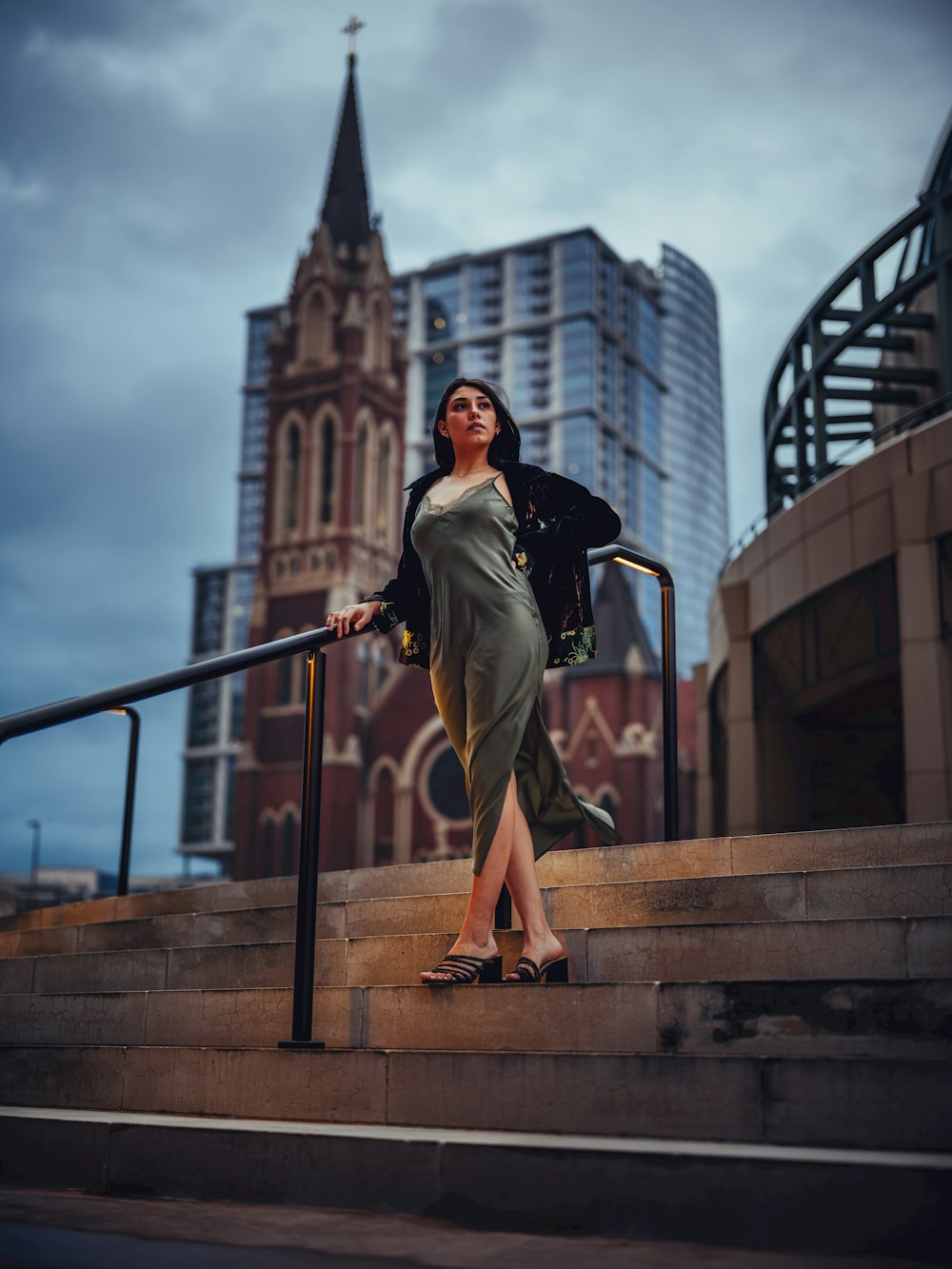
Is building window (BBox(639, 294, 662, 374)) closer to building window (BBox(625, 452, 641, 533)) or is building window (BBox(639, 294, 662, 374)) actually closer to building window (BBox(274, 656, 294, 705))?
building window (BBox(625, 452, 641, 533))

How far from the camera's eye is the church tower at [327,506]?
57375mm

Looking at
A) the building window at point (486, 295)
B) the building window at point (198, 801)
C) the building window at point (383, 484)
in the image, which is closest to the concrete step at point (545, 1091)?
the building window at point (383, 484)

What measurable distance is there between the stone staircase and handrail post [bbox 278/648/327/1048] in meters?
0.12

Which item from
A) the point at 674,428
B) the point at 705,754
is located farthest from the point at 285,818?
the point at 674,428

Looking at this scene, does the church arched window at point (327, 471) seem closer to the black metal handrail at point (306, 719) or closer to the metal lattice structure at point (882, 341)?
the metal lattice structure at point (882, 341)

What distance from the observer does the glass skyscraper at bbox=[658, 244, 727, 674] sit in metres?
145

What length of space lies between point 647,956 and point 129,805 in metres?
4.86

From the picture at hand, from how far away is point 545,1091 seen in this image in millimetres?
3482

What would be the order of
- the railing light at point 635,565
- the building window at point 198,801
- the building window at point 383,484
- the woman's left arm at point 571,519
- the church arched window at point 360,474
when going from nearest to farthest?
1. the woman's left arm at point 571,519
2. the railing light at point 635,565
3. the church arched window at point 360,474
4. the building window at point 383,484
5. the building window at point 198,801

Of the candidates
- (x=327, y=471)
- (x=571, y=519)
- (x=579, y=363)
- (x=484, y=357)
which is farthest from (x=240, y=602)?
(x=571, y=519)

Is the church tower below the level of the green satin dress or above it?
above

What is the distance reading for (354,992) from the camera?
4.23 m

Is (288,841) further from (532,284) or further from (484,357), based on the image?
(532,284)

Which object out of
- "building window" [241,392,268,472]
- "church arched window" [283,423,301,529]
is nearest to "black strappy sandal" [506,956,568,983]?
"church arched window" [283,423,301,529]
